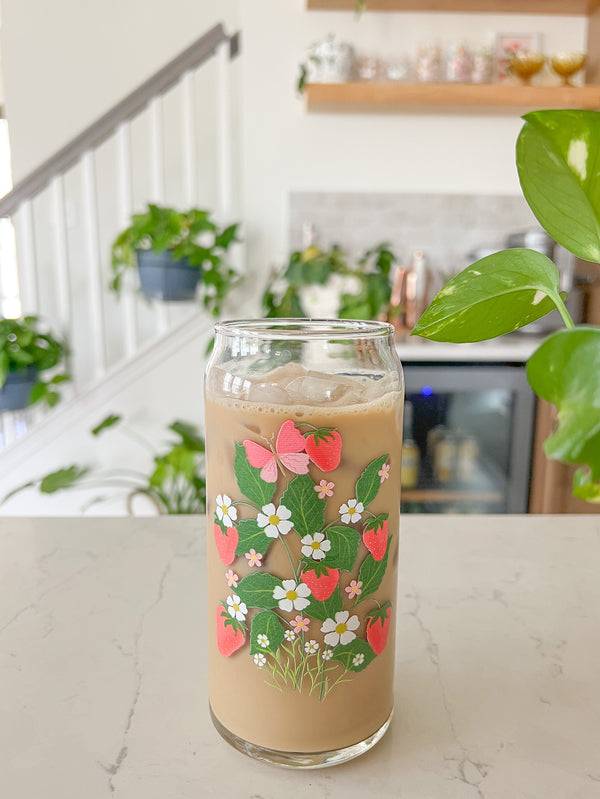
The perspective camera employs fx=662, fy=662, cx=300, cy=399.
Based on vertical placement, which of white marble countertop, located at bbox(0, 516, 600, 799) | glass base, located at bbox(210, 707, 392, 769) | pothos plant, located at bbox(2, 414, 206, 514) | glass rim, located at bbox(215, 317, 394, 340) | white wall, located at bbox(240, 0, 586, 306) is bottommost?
pothos plant, located at bbox(2, 414, 206, 514)

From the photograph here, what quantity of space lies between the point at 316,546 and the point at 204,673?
0.60 ft

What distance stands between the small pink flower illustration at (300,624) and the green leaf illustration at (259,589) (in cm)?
1

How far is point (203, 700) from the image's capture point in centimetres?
45

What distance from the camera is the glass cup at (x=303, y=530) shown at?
1.17 feet

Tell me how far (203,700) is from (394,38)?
247 centimetres

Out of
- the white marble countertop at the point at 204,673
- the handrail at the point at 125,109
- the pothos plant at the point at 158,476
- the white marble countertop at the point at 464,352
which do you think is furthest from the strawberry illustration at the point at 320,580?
the handrail at the point at 125,109

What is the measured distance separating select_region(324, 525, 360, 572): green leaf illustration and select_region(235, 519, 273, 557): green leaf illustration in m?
0.03

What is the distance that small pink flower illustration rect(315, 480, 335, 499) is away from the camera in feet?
1.16

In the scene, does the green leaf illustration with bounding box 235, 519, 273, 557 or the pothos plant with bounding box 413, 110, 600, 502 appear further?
the green leaf illustration with bounding box 235, 519, 273, 557

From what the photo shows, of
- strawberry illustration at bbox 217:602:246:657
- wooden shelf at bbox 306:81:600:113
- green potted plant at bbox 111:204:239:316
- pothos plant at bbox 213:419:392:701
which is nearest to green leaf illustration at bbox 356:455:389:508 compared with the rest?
pothos plant at bbox 213:419:392:701

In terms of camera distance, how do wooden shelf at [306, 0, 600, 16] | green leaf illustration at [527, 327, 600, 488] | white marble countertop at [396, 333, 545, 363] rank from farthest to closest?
wooden shelf at [306, 0, 600, 16] → white marble countertop at [396, 333, 545, 363] → green leaf illustration at [527, 327, 600, 488]

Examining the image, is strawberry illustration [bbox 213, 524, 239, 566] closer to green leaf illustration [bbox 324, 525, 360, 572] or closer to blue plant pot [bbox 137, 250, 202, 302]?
green leaf illustration [bbox 324, 525, 360, 572]

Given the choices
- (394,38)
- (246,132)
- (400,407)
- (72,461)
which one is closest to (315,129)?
(246,132)

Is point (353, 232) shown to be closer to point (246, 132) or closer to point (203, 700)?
point (246, 132)
